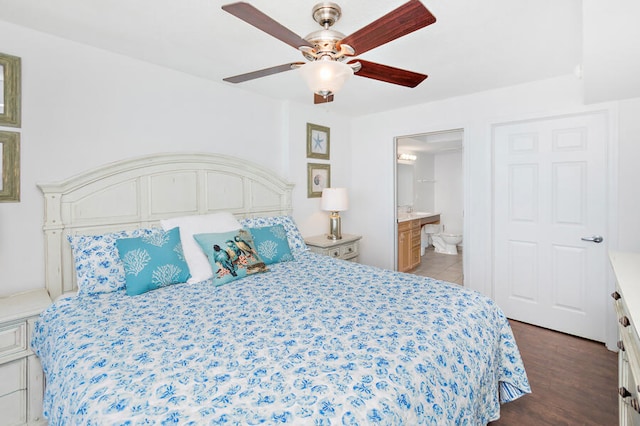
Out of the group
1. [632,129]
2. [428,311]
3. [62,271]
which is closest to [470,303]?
[428,311]

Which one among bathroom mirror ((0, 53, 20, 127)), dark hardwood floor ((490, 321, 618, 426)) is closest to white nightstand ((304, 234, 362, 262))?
dark hardwood floor ((490, 321, 618, 426))

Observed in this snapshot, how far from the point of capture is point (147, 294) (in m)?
1.87

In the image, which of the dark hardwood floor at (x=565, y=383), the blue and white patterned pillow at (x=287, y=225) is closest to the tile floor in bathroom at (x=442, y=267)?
the dark hardwood floor at (x=565, y=383)

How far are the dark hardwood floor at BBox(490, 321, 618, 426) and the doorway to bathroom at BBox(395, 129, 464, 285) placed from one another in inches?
85.1

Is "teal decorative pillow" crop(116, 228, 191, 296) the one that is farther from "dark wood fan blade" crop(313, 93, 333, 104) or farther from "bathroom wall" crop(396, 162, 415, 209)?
"bathroom wall" crop(396, 162, 415, 209)

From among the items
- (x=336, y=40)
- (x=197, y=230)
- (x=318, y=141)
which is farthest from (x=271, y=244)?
(x=318, y=141)

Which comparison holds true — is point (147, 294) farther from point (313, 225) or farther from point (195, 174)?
point (313, 225)

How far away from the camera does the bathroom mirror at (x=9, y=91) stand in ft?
6.26

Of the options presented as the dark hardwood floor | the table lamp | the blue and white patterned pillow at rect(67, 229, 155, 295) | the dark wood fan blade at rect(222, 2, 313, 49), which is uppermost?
the dark wood fan blade at rect(222, 2, 313, 49)

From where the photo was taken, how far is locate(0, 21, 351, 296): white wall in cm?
199

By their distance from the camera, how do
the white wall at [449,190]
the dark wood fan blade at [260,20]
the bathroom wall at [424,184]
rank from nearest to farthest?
the dark wood fan blade at [260,20] → the bathroom wall at [424,184] → the white wall at [449,190]

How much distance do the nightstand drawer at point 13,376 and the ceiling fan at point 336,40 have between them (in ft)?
6.46

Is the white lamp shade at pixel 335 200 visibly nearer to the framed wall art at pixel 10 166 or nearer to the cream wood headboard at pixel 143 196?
the cream wood headboard at pixel 143 196

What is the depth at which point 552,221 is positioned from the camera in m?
2.96
